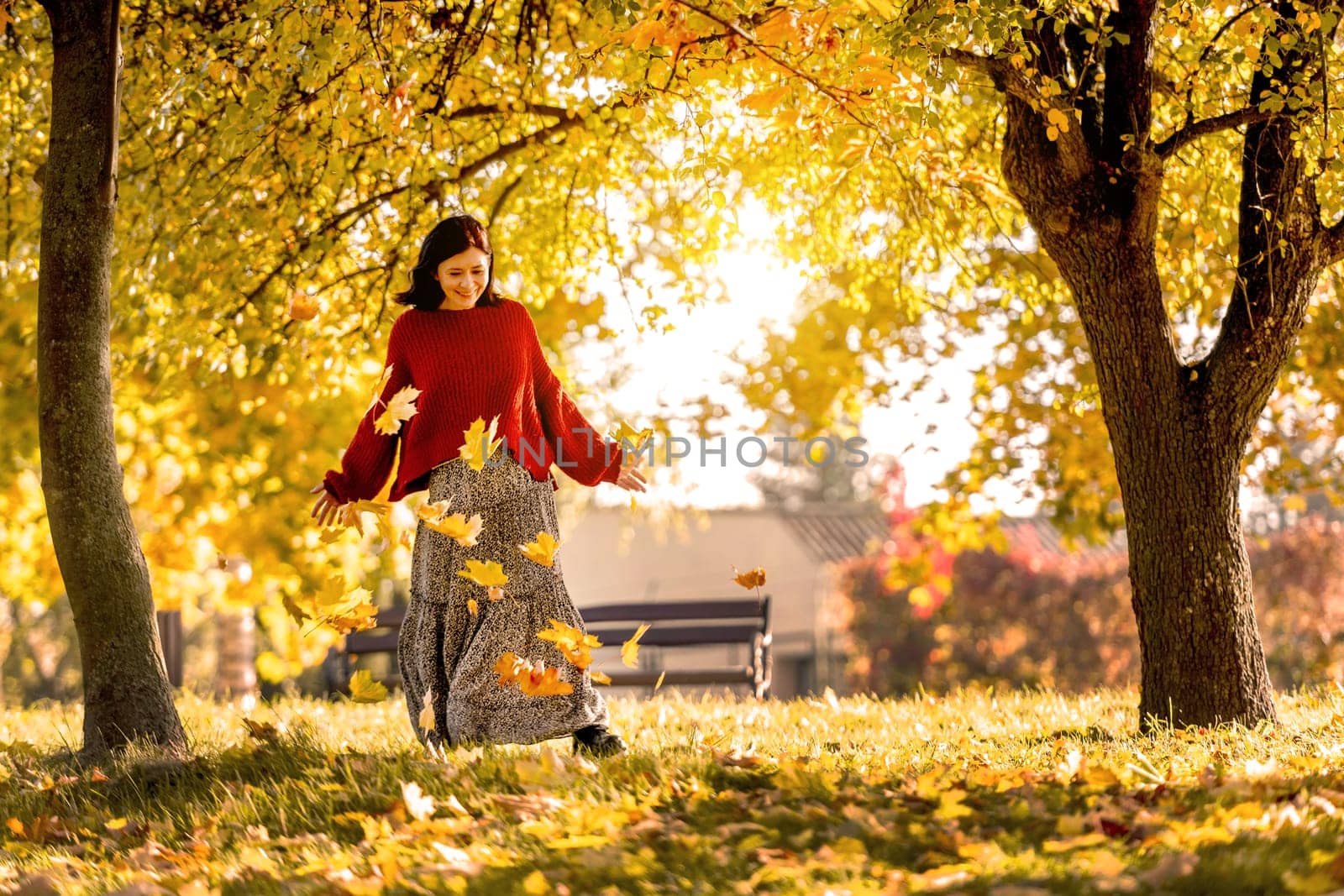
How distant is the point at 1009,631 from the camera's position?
588 inches

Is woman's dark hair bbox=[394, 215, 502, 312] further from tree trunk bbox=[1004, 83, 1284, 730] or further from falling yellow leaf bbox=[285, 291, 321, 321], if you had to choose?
tree trunk bbox=[1004, 83, 1284, 730]

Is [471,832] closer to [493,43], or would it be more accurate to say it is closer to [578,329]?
[493,43]

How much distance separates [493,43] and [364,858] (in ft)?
13.7

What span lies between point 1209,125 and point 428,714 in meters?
3.77

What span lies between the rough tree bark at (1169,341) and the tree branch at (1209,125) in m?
0.02

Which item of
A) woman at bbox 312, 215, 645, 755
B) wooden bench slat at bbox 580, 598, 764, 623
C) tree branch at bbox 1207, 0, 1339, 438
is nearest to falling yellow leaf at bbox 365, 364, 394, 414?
woman at bbox 312, 215, 645, 755

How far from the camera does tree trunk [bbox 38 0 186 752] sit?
513 centimetres

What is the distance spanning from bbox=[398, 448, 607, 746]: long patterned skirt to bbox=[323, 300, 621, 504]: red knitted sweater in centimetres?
10

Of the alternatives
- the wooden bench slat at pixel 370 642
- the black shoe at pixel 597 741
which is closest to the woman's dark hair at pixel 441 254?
the black shoe at pixel 597 741

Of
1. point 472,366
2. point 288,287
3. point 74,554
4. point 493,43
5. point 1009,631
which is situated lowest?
point 1009,631

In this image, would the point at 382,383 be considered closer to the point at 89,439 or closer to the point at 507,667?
the point at 507,667

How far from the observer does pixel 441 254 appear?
4.54 metres

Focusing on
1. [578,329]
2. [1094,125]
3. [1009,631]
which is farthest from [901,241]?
[1009,631]

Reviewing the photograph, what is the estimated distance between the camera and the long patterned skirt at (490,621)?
4.46m
